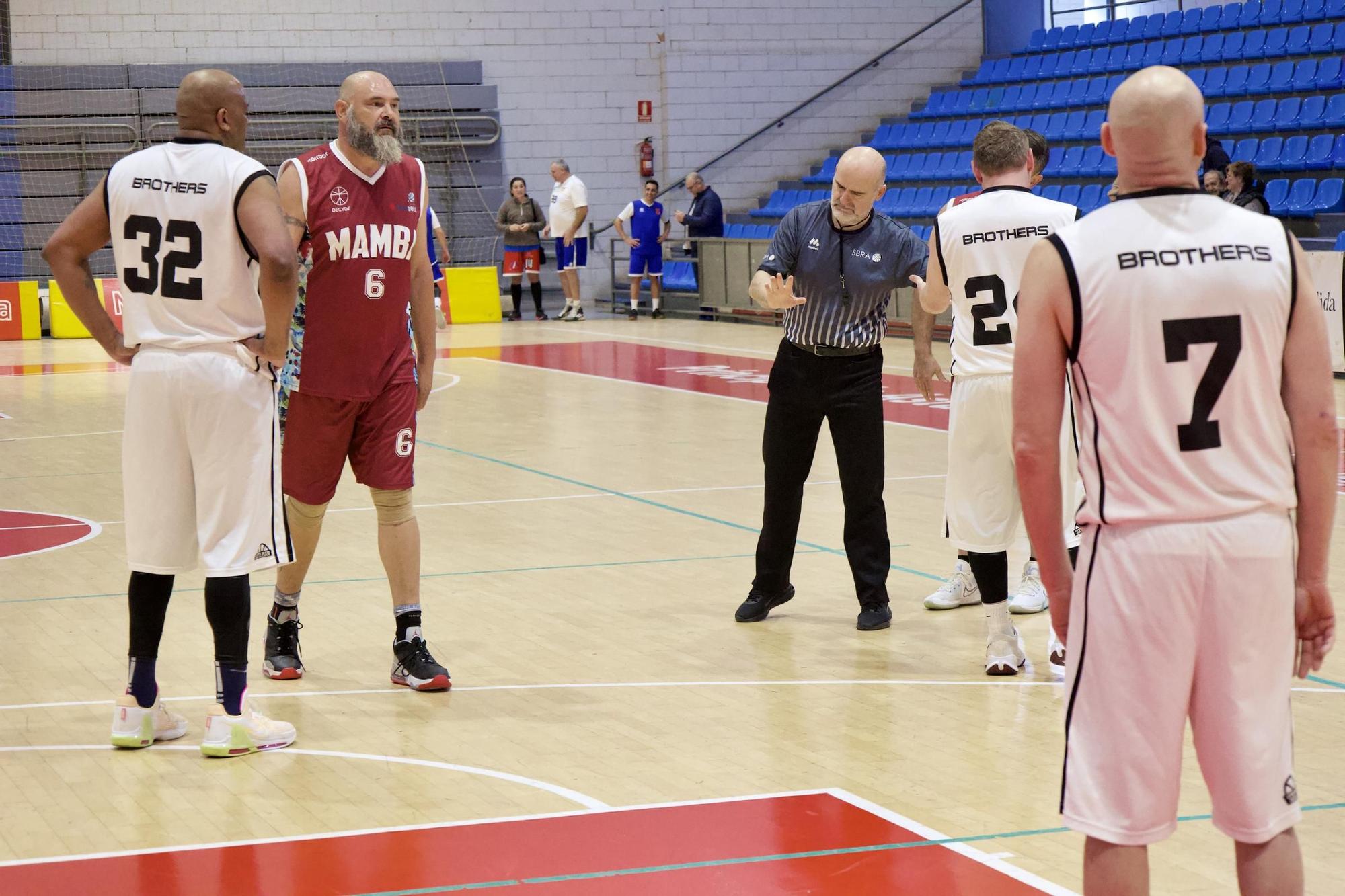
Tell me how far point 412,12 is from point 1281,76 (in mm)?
11524

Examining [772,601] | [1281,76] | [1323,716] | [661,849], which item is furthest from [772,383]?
[1281,76]

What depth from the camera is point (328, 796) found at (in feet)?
14.0

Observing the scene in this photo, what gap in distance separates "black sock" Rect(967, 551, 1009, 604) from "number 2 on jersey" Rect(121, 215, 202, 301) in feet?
8.66

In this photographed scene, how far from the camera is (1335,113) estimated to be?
1628 cm

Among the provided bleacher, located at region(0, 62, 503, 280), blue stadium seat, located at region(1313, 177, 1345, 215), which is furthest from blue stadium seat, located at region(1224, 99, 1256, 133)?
bleacher, located at region(0, 62, 503, 280)

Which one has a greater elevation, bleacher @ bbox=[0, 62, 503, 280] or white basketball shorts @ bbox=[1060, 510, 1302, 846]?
bleacher @ bbox=[0, 62, 503, 280]

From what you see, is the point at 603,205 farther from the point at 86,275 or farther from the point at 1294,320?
the point at 1294,320

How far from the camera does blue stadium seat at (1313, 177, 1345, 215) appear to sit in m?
15.4

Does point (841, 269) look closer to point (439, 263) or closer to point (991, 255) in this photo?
point (991, 255)

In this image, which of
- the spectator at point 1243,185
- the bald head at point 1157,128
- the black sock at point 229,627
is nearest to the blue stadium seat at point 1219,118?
the spectator at point 1243,185

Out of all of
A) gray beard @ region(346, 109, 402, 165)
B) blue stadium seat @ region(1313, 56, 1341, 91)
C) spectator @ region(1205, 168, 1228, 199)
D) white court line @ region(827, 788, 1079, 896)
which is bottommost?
white court line @ region(827, 788, 1079, 896)

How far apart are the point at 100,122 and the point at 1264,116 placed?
1428cm

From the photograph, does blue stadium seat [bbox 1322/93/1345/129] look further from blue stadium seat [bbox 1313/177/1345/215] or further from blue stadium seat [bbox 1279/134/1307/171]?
blue stadium seat [bbox 1313/177/1345/215]

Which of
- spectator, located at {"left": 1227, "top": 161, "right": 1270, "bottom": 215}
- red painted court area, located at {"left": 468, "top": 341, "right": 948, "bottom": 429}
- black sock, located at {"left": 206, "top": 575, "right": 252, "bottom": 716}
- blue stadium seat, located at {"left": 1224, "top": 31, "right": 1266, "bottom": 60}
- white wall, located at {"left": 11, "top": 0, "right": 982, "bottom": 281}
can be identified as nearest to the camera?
black sock, located at {"left": 206, "top": 575, "right": 252, "bottom": 716}
